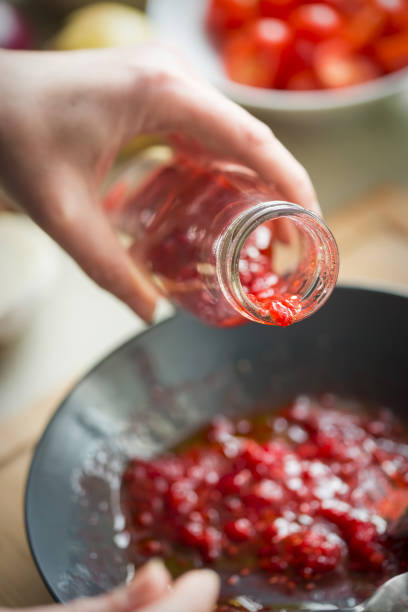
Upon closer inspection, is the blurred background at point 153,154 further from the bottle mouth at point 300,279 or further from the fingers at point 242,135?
the bottle mouth at point 300,279

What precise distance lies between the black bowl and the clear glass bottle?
0.15 meters

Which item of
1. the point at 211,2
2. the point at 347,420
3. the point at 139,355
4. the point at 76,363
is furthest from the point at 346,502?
the point at 211,2

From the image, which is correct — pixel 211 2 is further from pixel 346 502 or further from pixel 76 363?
pixel 346 502

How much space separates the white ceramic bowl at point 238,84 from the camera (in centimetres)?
120

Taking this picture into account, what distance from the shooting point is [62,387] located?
1.00 m

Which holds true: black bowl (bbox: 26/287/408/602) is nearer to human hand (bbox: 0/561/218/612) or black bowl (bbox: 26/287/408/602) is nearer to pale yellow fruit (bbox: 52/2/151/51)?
human hand (bbox: 0/561/218/612)

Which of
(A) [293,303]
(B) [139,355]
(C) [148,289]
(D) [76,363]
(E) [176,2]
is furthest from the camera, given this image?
(E) [176,2]

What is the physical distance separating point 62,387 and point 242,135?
1.48 ft

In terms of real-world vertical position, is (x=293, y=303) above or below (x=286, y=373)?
above

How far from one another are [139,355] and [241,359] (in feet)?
0.42

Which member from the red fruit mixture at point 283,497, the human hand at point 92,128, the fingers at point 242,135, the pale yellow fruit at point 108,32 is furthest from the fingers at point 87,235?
the pale yellow fruit at point 108,32

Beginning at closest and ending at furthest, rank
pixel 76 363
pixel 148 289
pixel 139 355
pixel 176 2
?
pixel 148 289
pixel 139 355
pixel 76 363
pixel 176 2

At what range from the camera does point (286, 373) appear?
3.06 feet

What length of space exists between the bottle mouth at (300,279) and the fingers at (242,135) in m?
0.06
